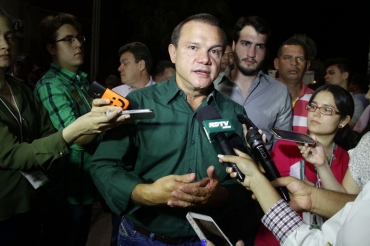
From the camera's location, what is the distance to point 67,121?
262 cm

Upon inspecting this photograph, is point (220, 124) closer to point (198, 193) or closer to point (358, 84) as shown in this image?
point (198, 193)

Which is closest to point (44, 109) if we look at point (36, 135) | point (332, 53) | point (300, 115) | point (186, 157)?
point (36, 135)

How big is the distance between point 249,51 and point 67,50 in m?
1.51

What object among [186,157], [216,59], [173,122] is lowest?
[186,157]

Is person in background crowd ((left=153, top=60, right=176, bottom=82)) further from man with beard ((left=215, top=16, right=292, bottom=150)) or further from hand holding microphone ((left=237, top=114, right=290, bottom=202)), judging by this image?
hand holding microphone ((left=237, top=114, right=290, bottom=202))

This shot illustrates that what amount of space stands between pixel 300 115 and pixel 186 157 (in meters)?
2.00

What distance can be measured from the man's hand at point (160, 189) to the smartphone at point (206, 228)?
13 centimetres

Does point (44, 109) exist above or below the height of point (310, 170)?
above

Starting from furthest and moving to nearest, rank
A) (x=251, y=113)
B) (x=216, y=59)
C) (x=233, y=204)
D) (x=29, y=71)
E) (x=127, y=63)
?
1. (x=29, y=71)
2. (x=127, y=63)
3. (x=251, y=113)
4. (x=216, y=59)
5. (x=233, y=204)

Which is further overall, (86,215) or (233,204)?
(86,215)

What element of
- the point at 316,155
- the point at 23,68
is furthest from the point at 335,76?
the point at 23,68

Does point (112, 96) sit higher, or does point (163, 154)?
point (112, 96)

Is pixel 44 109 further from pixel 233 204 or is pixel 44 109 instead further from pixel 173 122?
pixel 233 204

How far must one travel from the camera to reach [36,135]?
243 centimetres
